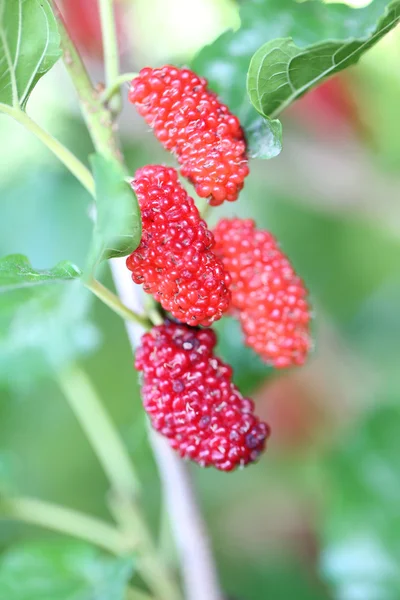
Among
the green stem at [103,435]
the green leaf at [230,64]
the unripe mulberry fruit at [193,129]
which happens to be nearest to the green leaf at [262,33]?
the green leaf at [230,64]

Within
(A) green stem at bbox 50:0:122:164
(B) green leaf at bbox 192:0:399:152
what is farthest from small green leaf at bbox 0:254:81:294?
(B) green leaf at bbox 192:0:399:152

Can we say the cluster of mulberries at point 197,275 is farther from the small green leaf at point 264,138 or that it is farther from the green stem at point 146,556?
the green stem at point 146,556

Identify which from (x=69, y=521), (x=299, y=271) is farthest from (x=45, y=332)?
(x=299, y=271)

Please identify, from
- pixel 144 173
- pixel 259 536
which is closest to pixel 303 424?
pixel 259 536

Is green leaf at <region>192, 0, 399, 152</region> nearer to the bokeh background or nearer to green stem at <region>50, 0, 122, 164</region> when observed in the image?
green stem at <region>50, 0, 122, 164</region>

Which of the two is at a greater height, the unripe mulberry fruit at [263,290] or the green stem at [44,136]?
the green stem at [44,136]
